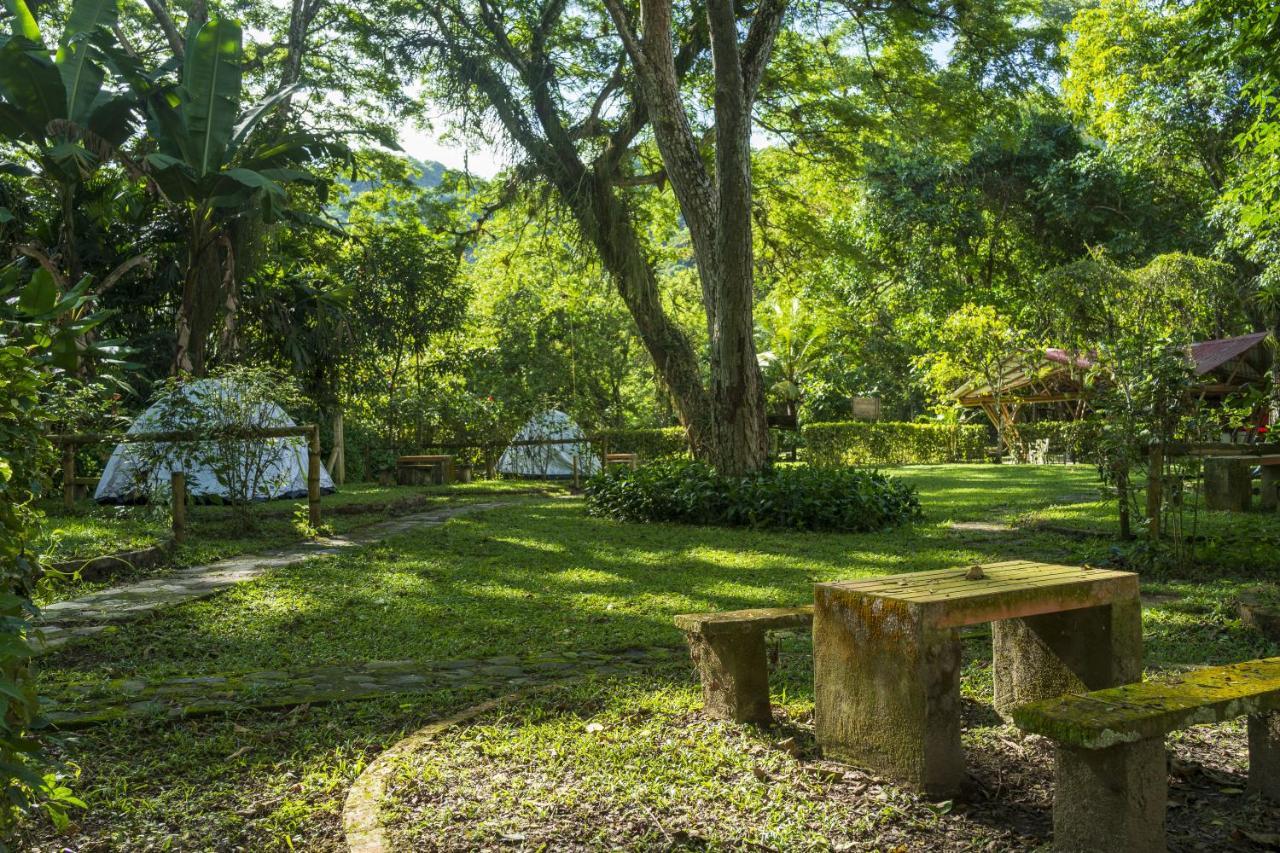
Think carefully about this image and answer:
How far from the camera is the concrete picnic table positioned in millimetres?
3391

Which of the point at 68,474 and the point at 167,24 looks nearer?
the point at 68,474

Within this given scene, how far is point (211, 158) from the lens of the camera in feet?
42.6

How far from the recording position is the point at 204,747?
406 centimetres

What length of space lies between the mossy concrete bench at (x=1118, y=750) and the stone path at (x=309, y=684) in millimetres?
2777

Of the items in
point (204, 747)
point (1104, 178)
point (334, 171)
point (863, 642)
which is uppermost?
point (1104, 178)

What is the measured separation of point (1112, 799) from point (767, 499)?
9217mm

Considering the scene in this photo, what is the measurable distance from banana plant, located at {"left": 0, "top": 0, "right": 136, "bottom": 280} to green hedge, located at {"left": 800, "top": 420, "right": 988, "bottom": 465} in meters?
20.5

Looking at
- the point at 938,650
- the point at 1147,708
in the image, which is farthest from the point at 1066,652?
the point at 1147,708

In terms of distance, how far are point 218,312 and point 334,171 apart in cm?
622

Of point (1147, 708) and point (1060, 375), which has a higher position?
point (1060, 375)

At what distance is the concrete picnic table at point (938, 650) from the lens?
3391 mm

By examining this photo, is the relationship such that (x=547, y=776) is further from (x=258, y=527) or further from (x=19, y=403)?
(x=258, y=527)

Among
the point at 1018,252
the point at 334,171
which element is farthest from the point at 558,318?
the point at 1018,252

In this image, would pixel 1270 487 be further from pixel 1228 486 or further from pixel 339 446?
pixel 339 446
